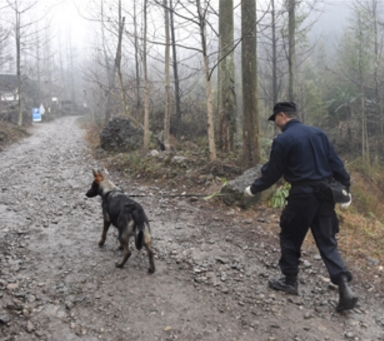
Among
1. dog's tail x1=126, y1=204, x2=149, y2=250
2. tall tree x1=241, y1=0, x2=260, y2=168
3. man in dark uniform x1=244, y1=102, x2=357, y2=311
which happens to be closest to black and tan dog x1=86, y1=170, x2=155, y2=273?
dog's tail x1=126, y1=204, x2=149, y2=250

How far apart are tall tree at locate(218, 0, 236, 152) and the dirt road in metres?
3.89

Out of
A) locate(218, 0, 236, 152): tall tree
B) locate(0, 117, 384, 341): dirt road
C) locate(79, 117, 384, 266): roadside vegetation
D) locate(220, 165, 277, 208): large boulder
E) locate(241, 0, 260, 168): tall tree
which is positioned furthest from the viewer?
locate(218, 0, 236, 152): tall tree

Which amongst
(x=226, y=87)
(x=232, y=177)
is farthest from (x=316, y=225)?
(x=226, y=87)

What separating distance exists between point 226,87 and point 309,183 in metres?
6.91

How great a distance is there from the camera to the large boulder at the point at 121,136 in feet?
45.7

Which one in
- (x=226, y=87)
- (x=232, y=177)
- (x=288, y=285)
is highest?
(x=226, y=87)

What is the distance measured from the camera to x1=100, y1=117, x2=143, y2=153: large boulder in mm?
13922

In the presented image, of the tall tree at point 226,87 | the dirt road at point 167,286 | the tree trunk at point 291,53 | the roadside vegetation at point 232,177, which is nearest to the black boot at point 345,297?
the dirt road at point 167,286

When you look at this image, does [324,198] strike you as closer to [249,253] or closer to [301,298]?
[301,298]

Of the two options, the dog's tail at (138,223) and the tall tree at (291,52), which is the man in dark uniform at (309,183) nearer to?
the dog's tail at (138,223)

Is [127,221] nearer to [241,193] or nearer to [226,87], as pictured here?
[241,193]

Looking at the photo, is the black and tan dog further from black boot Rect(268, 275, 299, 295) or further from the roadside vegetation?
the roadside vegetation

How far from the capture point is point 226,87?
1032cm

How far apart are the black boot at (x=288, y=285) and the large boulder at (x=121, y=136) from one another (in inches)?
403
